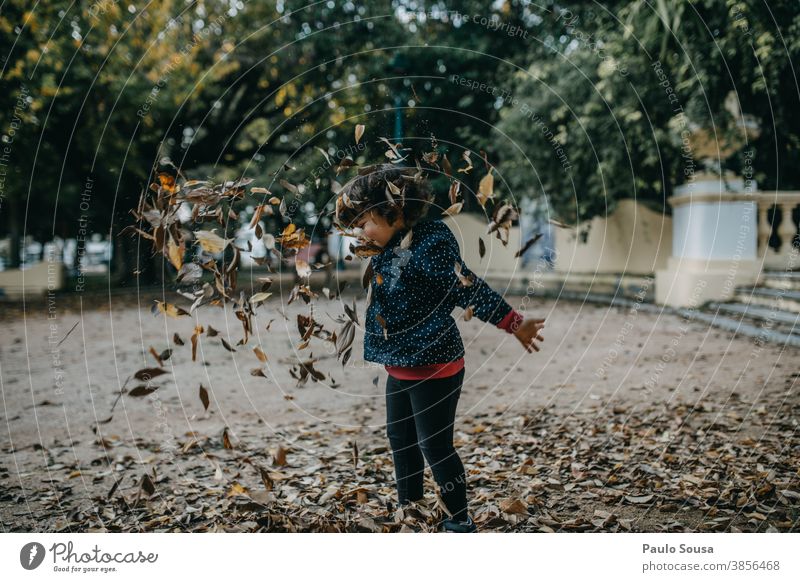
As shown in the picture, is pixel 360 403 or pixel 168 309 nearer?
pixel 168 309

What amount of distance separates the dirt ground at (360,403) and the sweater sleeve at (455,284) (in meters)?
0.97

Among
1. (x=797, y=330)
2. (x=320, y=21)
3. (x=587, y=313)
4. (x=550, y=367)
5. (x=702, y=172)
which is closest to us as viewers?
(x=550, y=367)

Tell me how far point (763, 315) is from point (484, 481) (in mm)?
7463

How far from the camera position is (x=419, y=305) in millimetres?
2795

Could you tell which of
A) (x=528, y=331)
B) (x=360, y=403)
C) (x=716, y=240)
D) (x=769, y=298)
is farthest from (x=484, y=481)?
(x=716, y=240)

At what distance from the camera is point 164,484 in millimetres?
3988

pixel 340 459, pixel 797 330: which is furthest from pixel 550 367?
pixel 340 459

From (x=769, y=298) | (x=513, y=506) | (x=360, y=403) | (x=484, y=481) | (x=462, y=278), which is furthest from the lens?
(x=769, y=298)

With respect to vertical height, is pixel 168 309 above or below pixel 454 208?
below

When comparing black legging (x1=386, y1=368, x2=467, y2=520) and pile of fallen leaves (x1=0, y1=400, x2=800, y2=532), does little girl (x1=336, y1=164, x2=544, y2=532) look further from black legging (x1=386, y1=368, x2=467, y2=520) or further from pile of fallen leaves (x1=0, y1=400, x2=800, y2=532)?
pile of fallen leaves (x1=0, y1=400, x2=800, y2=532)

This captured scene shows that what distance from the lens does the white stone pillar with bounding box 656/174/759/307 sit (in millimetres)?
10984

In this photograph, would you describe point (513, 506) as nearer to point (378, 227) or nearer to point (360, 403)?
point (378, 227)
